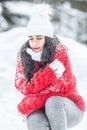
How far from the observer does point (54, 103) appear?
2.92 meters

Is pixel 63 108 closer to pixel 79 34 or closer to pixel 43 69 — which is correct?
pixel 43 69

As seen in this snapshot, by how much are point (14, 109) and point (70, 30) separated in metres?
3.09

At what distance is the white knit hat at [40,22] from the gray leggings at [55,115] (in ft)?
1.21

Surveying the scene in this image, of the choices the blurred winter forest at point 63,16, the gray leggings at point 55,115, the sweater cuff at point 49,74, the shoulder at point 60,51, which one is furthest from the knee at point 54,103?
the blurred winter forest at point 63,16

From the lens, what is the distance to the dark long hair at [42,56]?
3.01m

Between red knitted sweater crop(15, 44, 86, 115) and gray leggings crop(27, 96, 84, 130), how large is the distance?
4 centimetres

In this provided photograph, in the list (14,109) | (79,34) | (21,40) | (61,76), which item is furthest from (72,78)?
(79,34)

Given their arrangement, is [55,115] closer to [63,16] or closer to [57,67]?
[57,67]

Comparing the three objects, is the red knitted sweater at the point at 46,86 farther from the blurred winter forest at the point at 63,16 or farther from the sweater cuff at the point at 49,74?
the blurred winter forest at the point at 63,16

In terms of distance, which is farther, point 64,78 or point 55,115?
point 64,78

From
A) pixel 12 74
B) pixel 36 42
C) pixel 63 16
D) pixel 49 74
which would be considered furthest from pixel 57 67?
pixel 63 16

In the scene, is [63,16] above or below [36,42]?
below

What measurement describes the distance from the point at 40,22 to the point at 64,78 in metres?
0.34

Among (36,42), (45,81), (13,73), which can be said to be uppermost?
(36,42)
